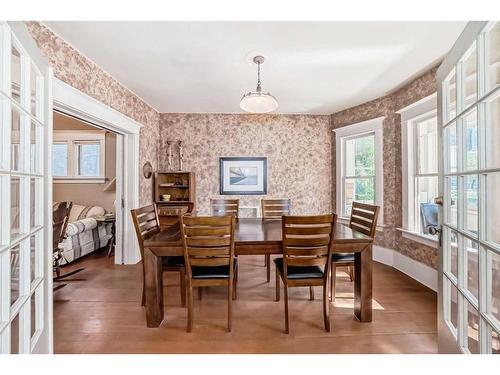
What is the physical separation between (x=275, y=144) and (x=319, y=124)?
0.89 metres

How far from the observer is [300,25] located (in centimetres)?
197

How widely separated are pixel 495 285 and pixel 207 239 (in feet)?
5.22

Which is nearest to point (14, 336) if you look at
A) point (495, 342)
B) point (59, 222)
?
point (495, 342)

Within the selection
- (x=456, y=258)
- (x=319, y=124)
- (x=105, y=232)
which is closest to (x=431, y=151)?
(x=319, y=124)

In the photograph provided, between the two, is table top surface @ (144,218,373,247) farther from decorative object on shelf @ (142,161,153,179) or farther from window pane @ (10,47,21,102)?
decorative object on shelf @ (142,161,153,179)

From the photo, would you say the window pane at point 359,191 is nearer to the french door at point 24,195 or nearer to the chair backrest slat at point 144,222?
the chair backrest slat at point 144,222

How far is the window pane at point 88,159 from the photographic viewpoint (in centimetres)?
518

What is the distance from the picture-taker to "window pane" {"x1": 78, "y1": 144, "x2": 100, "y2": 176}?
518 centimetres

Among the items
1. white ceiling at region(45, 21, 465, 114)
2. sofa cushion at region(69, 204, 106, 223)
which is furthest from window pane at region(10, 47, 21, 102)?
sofa cushion at region(69, 204, 106, 223)

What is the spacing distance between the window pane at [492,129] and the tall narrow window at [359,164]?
115 inches

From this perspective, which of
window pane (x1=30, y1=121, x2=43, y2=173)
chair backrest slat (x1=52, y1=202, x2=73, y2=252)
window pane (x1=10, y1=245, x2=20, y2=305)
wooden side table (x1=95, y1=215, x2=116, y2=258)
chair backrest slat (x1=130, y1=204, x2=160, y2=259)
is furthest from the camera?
wooden side table (x1=95, y1=215, x2=116, y2=258)

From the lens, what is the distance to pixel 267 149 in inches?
179

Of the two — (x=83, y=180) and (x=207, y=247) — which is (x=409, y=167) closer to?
(x=207, y=247)

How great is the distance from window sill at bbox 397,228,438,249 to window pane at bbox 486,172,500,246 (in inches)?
84.1
